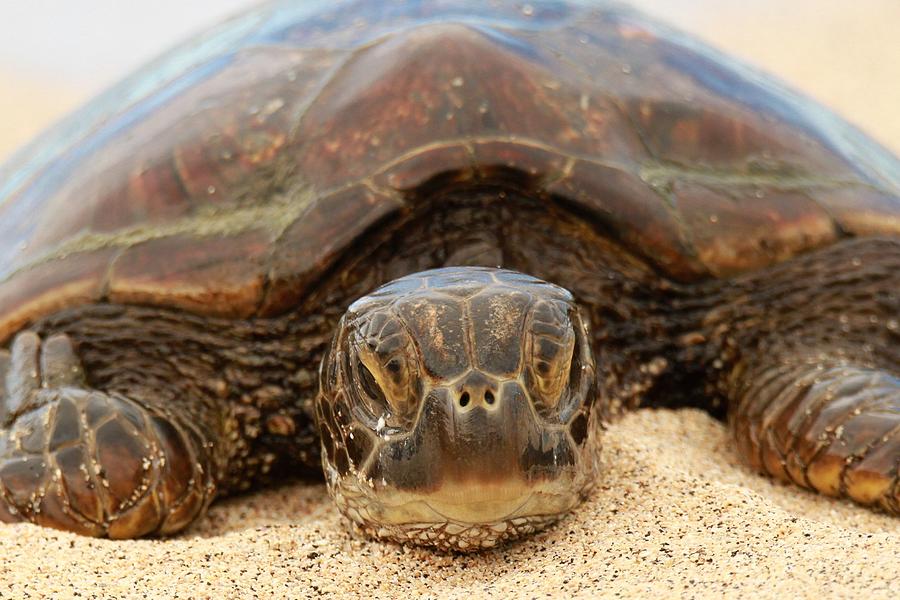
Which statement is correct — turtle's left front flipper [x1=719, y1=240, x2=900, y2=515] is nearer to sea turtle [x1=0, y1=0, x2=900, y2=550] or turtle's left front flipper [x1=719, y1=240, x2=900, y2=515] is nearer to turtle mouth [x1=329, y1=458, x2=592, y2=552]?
sea turtle [x1=0, y1=0, x2=900, y2=550]

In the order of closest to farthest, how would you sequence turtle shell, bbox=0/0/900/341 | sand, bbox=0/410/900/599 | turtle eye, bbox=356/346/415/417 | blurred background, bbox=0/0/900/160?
sand, bbox=0/410/900/599 < turtle eye, bbox=356/346/415/417 < turtle shell, bbox=0/0/900/341 < blurred background, bbox=0/0/900/160

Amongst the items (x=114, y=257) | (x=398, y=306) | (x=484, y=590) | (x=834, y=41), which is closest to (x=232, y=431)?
(x=114, y=257)

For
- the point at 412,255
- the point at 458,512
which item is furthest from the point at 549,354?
the point at 412,255

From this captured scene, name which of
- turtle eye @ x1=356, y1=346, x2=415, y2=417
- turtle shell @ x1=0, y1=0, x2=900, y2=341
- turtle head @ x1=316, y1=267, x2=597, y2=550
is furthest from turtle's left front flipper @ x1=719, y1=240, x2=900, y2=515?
turtle eye @ x1=356, y1=346, x2=415, y2=417

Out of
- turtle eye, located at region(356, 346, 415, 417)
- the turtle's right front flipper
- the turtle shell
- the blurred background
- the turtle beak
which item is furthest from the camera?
the blurred background

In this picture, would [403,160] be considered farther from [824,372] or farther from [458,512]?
[824,372]

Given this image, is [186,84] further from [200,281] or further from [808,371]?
[808,371]

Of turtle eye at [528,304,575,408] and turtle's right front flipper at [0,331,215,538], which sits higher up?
turtle eye at [528,304,575,408]

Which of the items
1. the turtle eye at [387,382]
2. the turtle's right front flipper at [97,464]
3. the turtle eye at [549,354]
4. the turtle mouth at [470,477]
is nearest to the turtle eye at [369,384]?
the turtle eye at [387,382]

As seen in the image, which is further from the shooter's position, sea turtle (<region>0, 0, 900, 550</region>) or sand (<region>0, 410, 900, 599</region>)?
sea turtle (<region>0, 0, 900, 550</region>)
